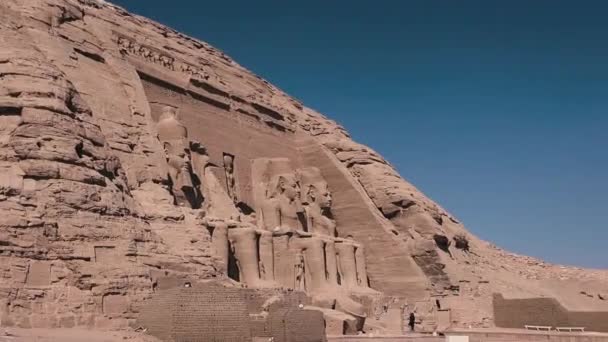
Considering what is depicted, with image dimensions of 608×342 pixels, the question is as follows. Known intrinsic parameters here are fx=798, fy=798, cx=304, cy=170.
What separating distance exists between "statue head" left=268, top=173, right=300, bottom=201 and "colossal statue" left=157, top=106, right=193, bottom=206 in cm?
520

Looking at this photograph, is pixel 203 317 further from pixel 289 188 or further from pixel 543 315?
pixel 543 315

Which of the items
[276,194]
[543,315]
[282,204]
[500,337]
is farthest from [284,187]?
[500,337]

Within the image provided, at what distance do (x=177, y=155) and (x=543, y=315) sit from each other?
40.4 feet

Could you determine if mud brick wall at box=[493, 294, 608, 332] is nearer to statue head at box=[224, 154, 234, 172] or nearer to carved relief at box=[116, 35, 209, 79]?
statue head at box=[224, 154, 234, 172]

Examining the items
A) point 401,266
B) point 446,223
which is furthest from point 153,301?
point 446,223

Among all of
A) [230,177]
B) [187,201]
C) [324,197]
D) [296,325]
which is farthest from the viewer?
[324,197]

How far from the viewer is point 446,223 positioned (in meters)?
33.4

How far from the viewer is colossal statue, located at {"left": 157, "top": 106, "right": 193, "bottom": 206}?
22.8 meters

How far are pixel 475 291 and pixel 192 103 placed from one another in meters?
12.0

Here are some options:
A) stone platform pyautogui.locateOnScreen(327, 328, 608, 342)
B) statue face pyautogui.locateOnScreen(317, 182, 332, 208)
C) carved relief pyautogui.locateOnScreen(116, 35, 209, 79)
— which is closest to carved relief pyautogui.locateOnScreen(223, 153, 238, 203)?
carved relief pyautogui.locateOnScreen(116, 35, 209, 79)

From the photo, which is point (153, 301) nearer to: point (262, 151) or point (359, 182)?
point (262, 151)

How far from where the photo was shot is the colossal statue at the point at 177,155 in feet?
74.7

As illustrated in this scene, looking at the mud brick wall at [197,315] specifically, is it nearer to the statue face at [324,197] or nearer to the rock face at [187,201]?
the rock face at [187,201]

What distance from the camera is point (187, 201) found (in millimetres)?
22891
